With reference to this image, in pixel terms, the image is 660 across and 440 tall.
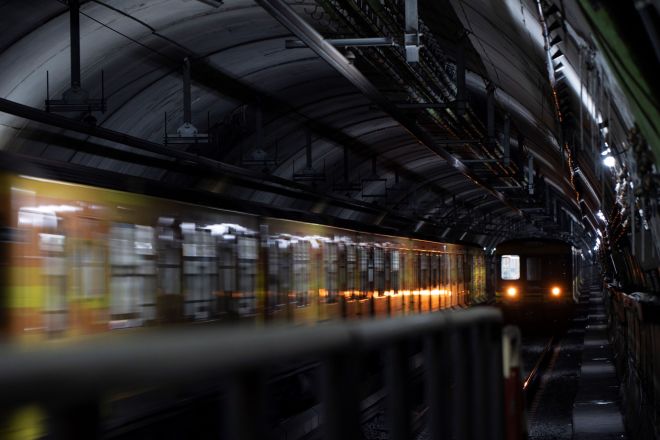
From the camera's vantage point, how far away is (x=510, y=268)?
98.5 ft

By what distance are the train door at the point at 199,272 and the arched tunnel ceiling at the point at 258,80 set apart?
2.33 ft

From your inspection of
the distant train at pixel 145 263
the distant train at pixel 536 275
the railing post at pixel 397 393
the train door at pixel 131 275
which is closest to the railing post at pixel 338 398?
the railing post at pixel 397 393

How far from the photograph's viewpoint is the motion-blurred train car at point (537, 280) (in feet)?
97.6

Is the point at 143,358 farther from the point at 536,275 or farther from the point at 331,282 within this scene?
the point at 536,275

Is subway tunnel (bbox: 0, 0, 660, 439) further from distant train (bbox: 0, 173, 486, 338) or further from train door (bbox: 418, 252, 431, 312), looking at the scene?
train door (bbox: 418, 252, 431, 312)

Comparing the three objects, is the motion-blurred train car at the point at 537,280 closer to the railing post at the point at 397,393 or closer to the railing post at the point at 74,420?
the railing post at the point at 397,393

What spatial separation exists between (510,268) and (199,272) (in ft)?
65.3

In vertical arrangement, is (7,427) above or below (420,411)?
above

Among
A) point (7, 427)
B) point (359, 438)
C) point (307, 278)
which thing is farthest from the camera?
point (307, 278)

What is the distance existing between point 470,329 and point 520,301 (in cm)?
2660

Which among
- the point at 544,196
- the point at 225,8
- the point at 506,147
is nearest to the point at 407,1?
the point at 225,8

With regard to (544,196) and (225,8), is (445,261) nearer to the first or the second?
(544,196)

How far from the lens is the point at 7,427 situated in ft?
5.01

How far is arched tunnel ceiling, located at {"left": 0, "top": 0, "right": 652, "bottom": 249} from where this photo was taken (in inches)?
551
